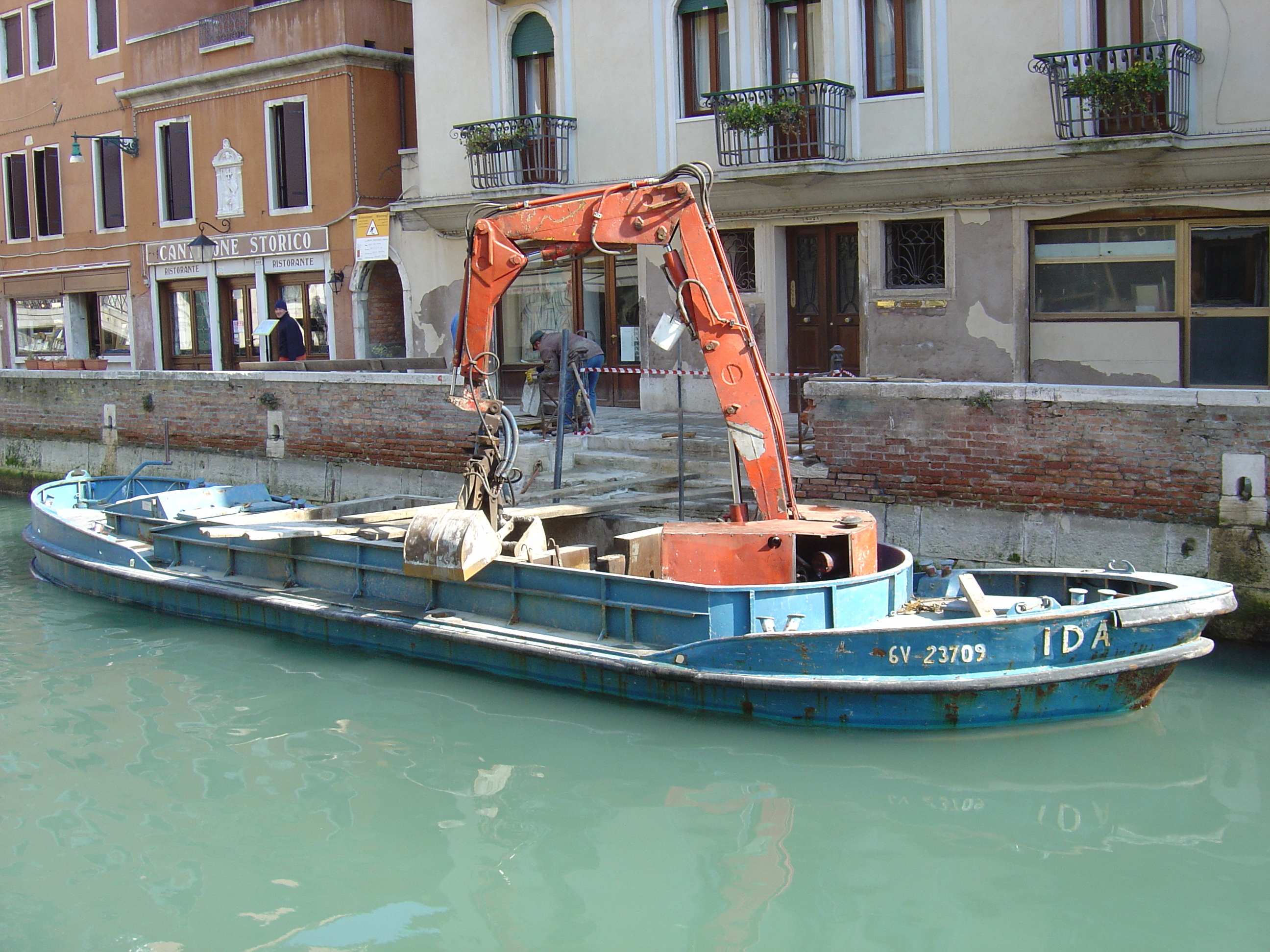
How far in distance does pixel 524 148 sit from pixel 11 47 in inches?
668

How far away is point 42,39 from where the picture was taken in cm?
2778

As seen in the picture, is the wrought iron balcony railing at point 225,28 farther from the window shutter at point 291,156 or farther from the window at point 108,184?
the window at point 108,184

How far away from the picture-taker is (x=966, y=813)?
22.4 ft

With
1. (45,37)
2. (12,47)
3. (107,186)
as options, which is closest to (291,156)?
(107,186)

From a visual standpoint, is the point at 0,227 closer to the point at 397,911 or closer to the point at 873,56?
the point at 873,56

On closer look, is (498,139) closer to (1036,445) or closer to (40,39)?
(1036,445)

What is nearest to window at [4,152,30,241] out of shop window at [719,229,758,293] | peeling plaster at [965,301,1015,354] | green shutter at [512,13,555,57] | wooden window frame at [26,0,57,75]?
wooden window frame at [26,0,57,75]

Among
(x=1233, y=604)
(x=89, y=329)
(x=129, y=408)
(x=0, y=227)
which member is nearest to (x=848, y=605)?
(x=1233, y=604)

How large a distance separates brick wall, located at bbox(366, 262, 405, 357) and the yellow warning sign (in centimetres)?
54

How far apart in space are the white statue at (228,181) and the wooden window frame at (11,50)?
7.84 meters

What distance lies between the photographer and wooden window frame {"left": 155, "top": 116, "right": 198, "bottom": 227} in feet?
80.1

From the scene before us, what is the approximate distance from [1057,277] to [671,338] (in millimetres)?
8431

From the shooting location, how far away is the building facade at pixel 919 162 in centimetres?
1374

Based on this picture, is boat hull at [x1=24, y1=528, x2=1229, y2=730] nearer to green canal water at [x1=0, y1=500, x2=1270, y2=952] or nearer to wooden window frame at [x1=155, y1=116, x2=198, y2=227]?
green canal water at [x1=0, y1=500, x2=1270, y2=952]
